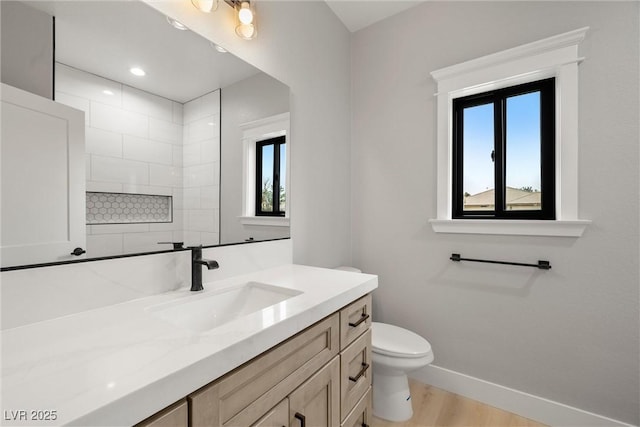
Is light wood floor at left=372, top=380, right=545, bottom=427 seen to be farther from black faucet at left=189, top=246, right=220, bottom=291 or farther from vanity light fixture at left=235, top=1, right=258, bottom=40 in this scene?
vanity light fixture at left=235, top=1, right=258, bottom=40

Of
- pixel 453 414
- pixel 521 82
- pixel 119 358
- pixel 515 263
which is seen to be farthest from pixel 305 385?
pixel 521 82

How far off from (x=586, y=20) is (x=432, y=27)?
2.73ft

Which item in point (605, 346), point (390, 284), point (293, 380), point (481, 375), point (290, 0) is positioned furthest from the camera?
point (390, 284)

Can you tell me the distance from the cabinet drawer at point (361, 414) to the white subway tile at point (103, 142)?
128cm

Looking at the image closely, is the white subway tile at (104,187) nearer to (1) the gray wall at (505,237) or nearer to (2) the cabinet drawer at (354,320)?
(2) the cabinet drawer at (354,320)

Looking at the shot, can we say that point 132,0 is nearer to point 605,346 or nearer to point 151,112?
point 151,112

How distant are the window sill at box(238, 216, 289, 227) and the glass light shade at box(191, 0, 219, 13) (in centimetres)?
90

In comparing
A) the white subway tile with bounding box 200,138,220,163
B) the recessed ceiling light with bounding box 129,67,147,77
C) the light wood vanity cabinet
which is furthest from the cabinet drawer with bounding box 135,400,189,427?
the recessed ceiling light with bounding box 129,67,147,77

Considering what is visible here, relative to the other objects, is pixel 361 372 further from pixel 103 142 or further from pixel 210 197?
pixel 103 142

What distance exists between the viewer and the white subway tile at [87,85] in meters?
0.83

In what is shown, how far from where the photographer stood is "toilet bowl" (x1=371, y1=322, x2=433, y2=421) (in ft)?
5.07

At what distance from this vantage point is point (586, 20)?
1.50 meters

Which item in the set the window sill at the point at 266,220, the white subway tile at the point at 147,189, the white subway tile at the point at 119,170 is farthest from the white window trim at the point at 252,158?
the white subway tile at the point at 119,170

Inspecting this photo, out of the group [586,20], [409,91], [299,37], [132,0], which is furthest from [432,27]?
[132,0]
